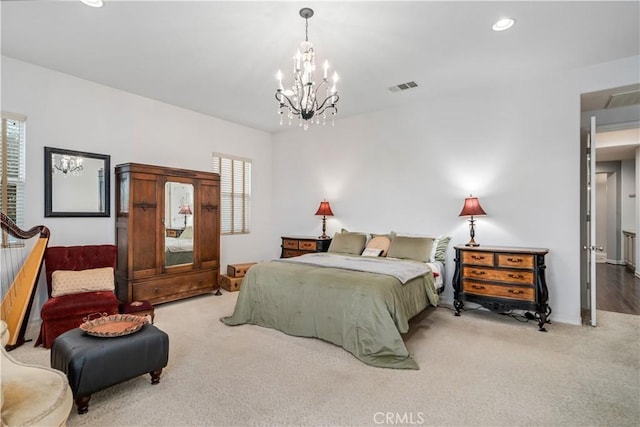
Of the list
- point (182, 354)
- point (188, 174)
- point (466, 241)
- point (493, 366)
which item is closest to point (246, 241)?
point (188, 174)

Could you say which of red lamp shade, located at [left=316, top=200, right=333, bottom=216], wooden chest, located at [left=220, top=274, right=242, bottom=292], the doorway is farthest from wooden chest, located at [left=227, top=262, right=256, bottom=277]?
the doorway

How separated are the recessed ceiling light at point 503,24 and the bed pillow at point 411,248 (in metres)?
2.51

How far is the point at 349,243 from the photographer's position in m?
4.92

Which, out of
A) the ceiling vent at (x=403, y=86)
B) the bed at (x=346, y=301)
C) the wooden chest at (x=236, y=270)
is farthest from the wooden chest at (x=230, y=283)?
the ceiling vent at (x=403, y=86)

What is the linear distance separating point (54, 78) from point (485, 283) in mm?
5704

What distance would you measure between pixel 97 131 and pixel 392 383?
455cm

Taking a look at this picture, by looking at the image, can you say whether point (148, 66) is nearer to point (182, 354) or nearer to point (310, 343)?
point (182, 354)

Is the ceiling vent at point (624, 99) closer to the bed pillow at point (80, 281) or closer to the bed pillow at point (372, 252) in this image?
the bed pillow at point (372, 252)

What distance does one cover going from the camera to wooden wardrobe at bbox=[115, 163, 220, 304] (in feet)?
13.4

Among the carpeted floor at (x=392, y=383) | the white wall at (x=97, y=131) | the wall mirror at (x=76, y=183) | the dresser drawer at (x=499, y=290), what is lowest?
the carpeted floor at (x=392, y=383)

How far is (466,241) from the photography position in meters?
4.45

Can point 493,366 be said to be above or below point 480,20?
below

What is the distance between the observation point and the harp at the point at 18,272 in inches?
115

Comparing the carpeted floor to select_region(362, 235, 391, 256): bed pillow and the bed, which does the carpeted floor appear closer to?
the bed
